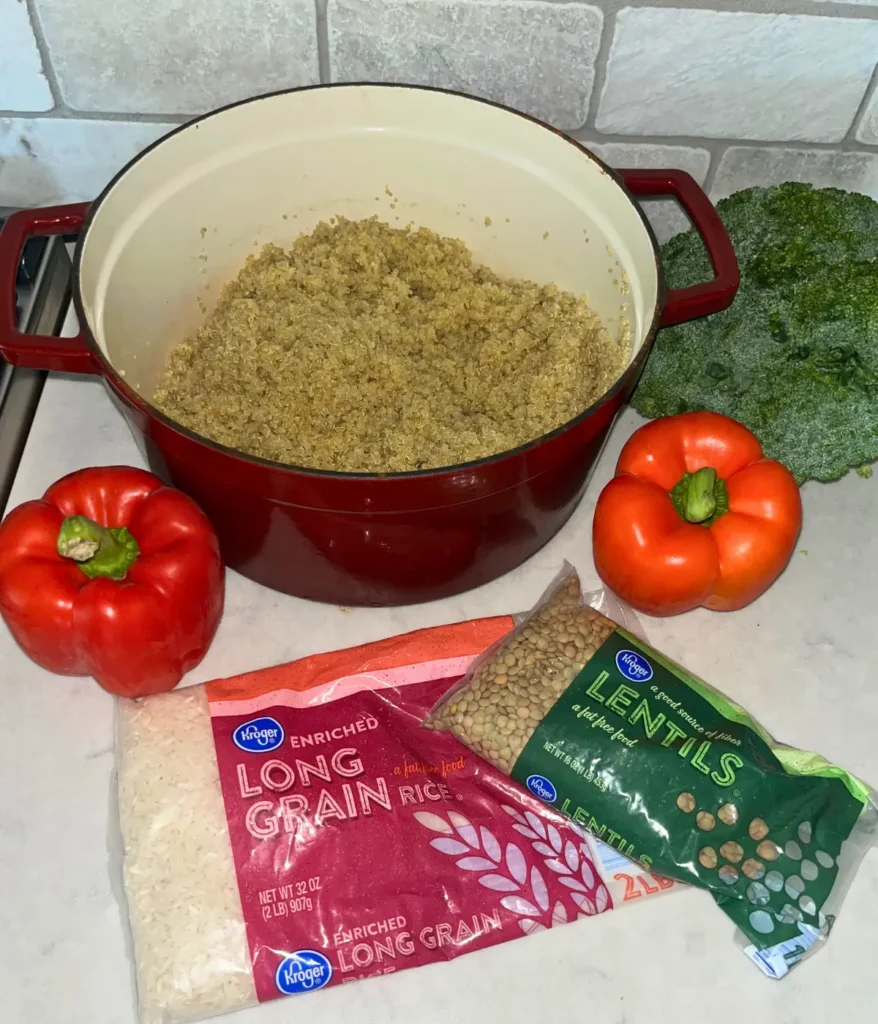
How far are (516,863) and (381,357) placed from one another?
0.48 metres

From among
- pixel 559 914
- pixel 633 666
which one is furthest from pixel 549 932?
pixel 633 666

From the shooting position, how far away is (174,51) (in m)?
1.00

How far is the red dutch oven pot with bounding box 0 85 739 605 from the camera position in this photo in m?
0.78

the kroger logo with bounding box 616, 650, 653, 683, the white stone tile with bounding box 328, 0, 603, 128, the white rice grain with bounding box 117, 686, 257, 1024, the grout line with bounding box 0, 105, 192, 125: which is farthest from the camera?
the grout line with bounding box 0, 105, 192, 125

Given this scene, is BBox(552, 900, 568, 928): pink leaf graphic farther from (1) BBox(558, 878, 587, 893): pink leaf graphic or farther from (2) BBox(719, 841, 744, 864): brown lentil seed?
(2) BBox(719, 841, 744, 864): brown lentil seed

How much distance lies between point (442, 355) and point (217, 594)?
339mm

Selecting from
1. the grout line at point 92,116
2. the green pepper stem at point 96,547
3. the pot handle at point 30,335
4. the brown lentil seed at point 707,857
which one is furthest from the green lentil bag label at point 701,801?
the grout line at point 92,116

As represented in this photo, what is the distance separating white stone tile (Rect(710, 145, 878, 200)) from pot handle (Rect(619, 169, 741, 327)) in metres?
0.18

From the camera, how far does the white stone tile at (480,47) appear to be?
37.9 inches

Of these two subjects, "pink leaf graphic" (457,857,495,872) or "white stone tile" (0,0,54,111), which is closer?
"pink leaf graphic" (457,857,495,872)

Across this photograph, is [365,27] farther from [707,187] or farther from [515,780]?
[515,780]

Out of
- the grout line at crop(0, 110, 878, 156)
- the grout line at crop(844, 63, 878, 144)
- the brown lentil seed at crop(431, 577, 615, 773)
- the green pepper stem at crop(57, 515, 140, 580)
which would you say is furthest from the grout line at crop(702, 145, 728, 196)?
the green pepper stem at crop(57, 515, 140, 580)

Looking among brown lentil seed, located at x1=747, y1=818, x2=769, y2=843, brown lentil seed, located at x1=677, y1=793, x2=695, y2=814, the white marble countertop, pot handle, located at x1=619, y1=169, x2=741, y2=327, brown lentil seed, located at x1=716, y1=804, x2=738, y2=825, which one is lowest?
the white marble countertop

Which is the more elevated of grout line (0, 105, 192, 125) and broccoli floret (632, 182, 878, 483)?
grout line (0, 105, 192, 125)
